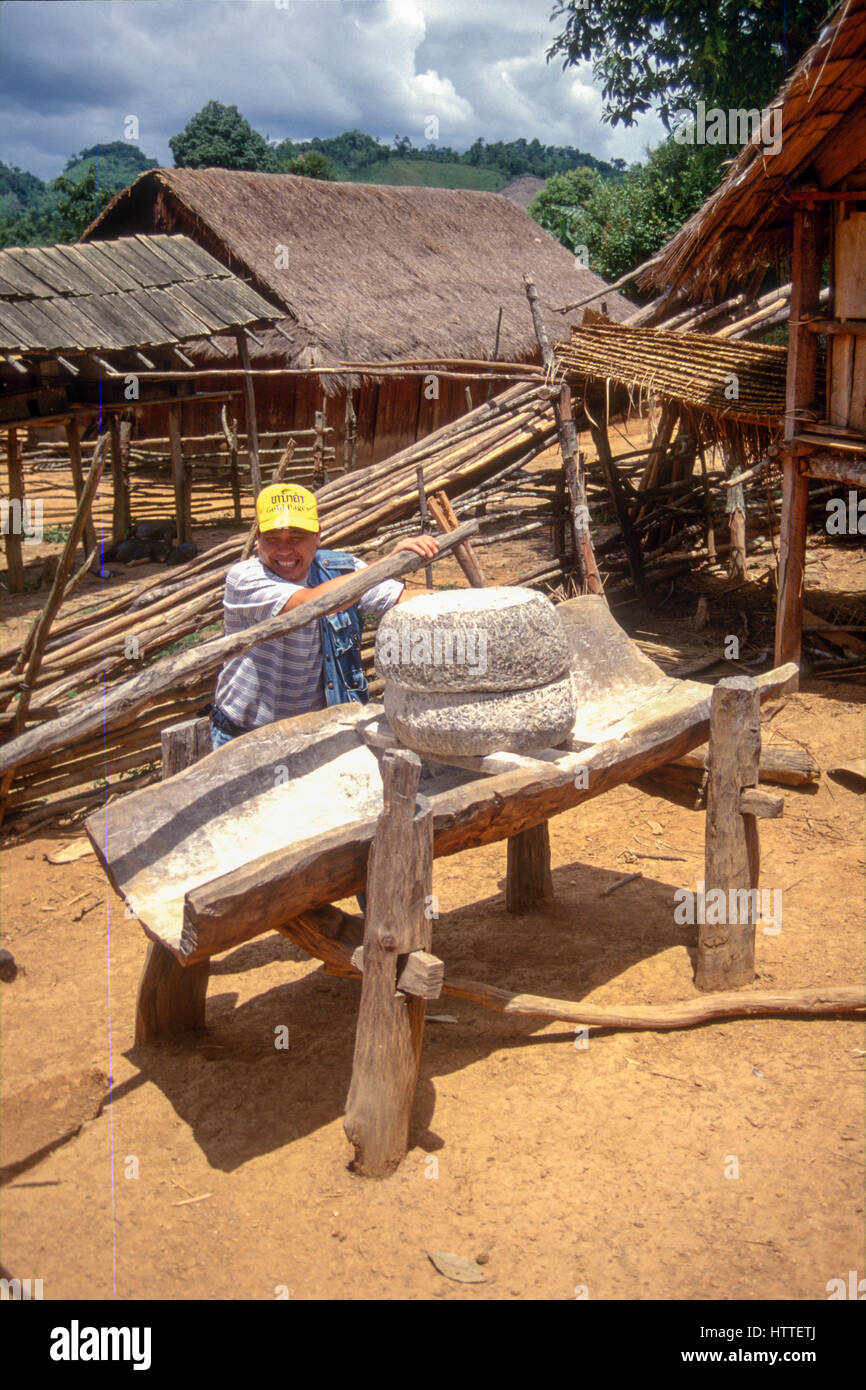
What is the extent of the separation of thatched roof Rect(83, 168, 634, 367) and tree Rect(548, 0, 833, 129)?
3.56 metres

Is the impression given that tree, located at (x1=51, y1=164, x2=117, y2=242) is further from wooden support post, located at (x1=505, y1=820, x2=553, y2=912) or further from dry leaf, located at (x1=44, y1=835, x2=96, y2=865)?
wooden support post, located at (x1=505, y1=820, x2=553, y2=912)

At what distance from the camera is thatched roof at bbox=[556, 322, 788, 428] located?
698 cm

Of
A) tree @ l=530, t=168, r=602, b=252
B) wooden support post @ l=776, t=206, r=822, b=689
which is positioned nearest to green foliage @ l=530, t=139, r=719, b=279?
tree @ l=530, t=168, r=602, b=252

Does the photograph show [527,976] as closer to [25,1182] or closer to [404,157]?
[25,1182]

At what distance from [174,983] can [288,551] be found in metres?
1.67

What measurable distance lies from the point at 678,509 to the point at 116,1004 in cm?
716

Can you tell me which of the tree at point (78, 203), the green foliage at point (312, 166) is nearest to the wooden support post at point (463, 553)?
the tree at point (78, 203)

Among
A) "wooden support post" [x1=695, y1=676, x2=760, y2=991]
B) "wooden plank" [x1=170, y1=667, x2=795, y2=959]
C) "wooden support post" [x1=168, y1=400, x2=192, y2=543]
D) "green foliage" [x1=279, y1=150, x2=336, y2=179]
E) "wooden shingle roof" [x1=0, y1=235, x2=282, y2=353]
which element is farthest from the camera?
"green foliage" [x1=279, y1=150, x2=336, y2=179]

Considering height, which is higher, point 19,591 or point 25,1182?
point 19,591

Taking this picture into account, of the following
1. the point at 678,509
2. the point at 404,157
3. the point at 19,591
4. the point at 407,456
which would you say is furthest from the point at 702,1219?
the point at 404,157

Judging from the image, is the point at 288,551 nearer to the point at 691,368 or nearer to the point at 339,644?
the point at 339,644

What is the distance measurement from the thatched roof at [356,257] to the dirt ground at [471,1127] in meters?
11.5

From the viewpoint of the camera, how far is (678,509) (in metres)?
9.84

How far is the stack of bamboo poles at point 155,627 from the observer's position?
6211 millimetres
